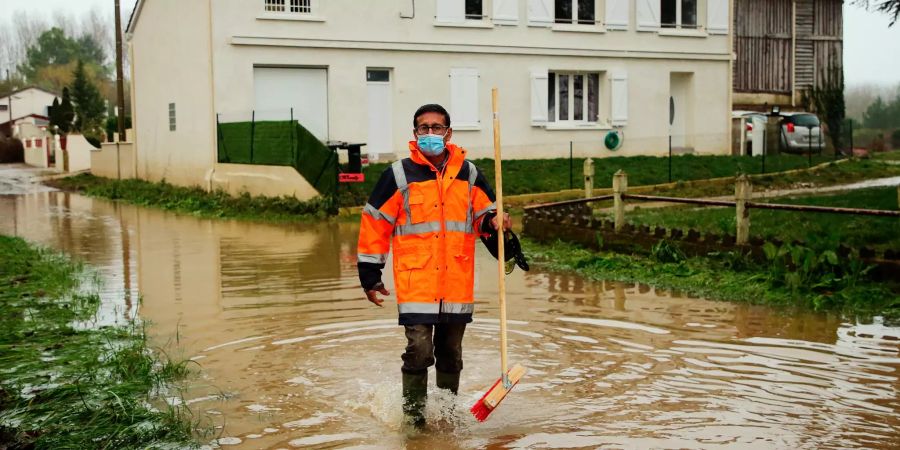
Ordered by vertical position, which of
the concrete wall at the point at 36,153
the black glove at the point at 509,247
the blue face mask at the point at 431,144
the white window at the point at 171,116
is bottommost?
the black glove at the point at 509,247

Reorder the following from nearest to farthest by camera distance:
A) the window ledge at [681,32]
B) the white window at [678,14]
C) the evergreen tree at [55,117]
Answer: the window ledge at [681,32] → the white window at [678,14] → the evergreen tree at [55,117]

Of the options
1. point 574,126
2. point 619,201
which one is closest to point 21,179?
point 574,126

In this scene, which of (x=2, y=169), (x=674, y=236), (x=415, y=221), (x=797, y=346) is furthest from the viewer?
(x=2, y=169)

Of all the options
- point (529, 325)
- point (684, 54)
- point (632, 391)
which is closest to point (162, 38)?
point (684, 54)

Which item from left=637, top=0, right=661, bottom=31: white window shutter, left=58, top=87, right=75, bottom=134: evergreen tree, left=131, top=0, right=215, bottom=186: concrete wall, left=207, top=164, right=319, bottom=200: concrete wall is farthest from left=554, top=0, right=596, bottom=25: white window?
left=58, top=87, right=75, bottom=134: evergreen tree

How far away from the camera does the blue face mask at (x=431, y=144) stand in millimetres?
6574

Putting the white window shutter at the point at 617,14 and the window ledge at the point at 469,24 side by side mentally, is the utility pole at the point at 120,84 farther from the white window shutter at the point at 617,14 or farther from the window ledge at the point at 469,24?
the white window shutter at the point at 617,14

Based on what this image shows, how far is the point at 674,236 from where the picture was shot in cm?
1359

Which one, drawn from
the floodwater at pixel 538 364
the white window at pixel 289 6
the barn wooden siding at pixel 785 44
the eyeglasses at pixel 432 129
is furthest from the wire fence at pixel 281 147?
the barn wooden siding at pixel 785 44

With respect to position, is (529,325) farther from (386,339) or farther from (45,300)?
(45,300)

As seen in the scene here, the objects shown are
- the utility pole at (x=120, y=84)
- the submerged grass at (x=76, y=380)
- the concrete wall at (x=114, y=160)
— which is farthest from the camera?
the utility pole at (x=120, y=84)

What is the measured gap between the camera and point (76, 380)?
23.8 feet

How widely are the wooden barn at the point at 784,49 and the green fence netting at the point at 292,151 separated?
20.5 metres

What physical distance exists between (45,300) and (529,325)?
4.70 m
